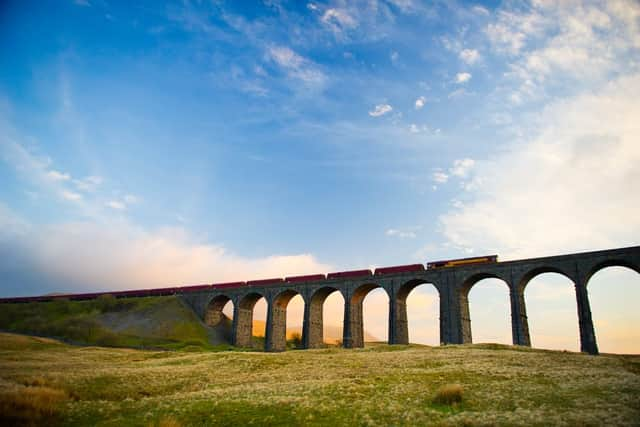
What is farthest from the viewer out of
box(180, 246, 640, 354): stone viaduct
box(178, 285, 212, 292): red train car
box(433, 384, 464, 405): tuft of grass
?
box(178, 285, 212, 292): red train car

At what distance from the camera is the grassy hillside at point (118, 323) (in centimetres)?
6512

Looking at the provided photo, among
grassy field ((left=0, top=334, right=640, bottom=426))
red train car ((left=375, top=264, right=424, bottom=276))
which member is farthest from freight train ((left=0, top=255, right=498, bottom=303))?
grassy field ((left=0, top=334, right=640, bottom=426))

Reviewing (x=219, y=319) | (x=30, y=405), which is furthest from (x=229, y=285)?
(x=30, y=405)

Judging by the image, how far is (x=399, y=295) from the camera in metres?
56.6

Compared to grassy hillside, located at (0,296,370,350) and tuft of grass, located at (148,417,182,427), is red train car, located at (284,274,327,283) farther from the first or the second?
tuft of grass, located at (148,417,182,427)

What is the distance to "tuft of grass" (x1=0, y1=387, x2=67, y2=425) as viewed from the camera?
15.5 meters

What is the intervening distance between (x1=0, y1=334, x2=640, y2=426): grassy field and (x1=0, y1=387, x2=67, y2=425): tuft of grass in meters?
0.04

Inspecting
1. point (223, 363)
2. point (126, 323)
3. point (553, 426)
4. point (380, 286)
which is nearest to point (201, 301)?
point (126, 323)

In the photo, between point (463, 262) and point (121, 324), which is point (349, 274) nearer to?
point (463, 262)

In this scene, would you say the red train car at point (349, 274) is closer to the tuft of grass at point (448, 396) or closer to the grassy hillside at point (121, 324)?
the grassy hillside at point (121, 324)

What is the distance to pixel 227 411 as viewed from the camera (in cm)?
1691

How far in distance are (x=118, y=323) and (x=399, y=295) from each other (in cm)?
4955

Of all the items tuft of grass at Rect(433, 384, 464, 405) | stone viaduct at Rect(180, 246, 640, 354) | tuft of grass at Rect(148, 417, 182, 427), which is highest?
stone viaduct at Rect(180, 246, 640, 354)

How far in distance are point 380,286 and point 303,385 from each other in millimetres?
38204
